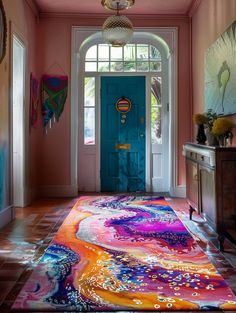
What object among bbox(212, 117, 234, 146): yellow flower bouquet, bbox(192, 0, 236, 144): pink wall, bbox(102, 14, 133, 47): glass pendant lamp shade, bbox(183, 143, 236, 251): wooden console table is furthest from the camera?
bbox(102, 14, 133, 47): glass pendant lamp shade

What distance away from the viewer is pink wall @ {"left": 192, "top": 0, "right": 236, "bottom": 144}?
4.25 metres

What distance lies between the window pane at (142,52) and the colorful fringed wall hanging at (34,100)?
6.50ft

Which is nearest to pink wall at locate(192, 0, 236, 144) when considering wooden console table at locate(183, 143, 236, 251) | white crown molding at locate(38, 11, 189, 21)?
white crown molding at locate(38, 11, 189, 21)

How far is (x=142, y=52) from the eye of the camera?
271 inches

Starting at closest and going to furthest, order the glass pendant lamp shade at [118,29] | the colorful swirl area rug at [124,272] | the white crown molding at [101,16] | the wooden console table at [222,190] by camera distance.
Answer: the colorful swirl area rug at [124,272]
the wooden console table at [222,190]
the glass pendant lamp shade at [118,29]
the white crown molding at [101,16]

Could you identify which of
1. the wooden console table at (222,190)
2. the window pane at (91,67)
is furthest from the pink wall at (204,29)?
the window pane at (91,67)

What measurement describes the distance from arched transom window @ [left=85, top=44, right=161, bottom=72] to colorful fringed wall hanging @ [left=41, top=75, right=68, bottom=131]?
0.76m

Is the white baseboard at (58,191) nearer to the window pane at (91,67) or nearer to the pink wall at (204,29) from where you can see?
the window pane at (91,67)

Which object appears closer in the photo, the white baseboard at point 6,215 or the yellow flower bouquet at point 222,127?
the yellow flower bouquet at point 222,127

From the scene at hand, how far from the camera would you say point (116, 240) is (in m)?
3.60

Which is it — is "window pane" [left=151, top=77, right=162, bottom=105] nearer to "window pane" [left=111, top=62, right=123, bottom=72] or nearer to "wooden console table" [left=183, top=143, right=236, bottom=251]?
"window pane" [left=111, top=62, right=123, bottom=72]

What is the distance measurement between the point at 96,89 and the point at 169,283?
4968mm

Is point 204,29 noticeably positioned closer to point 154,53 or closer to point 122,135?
point 154,53

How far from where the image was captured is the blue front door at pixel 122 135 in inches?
271
